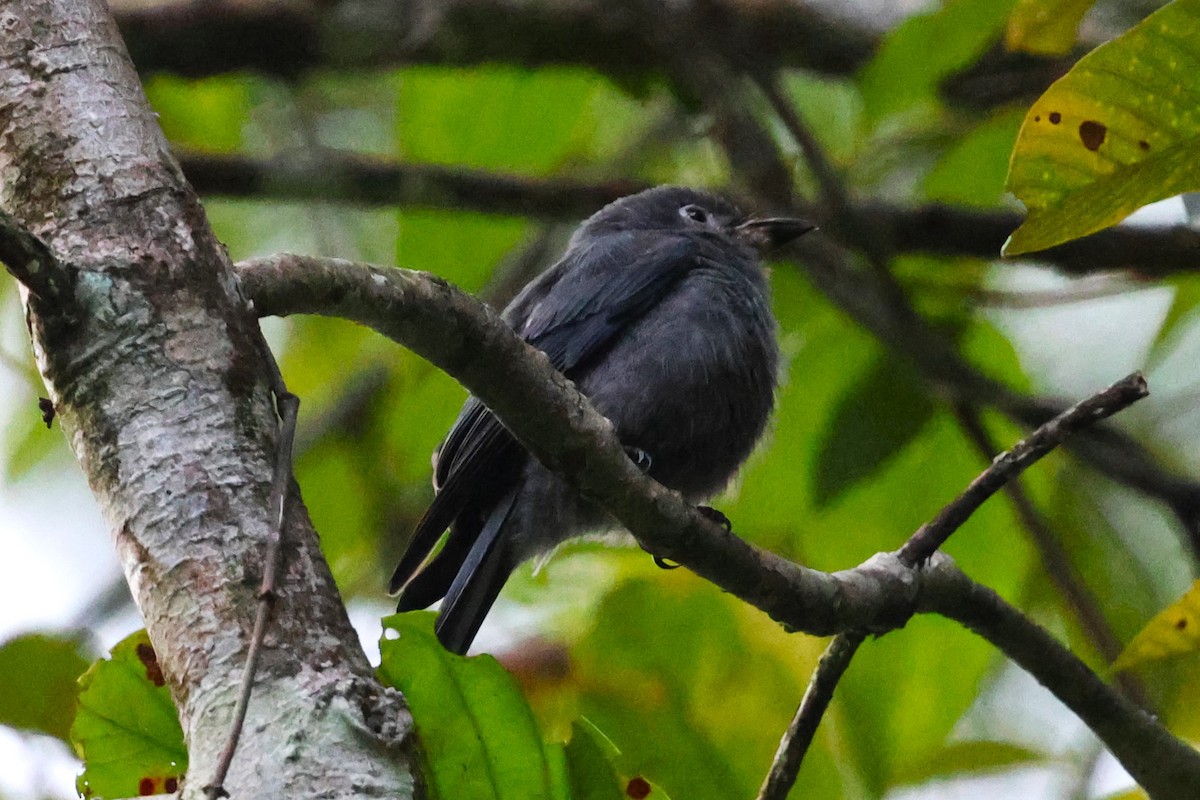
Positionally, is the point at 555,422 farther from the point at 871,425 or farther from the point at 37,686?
the point at 871,425

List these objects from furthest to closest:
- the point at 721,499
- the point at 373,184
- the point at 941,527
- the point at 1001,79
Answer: the point at 1001,79 → the point at 373,184 → the point at 721,499 → the point at 941,527

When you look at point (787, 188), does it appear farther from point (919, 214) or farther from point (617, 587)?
point (617, 587)

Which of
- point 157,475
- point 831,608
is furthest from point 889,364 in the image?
point 157,475

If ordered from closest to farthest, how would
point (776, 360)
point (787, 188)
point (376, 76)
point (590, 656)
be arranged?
point (590, 656), point (776, 360), point (787, 188), point (376, 76)

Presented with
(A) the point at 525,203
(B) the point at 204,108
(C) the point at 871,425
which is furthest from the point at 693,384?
(B) the point at 204,108

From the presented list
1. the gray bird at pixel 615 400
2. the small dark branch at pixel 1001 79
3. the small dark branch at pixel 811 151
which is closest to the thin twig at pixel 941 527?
the gray bird at pixel 615 400

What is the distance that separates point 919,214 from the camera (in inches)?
178

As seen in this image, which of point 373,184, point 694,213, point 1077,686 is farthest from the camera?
point 694,213

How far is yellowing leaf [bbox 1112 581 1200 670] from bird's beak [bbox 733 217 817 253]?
7.02 ft

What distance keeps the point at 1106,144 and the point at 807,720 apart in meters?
1.23

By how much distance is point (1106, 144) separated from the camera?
2.29 metres

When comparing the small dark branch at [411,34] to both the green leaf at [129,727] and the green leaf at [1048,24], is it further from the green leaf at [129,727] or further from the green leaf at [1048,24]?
the green leaf at [129,727]

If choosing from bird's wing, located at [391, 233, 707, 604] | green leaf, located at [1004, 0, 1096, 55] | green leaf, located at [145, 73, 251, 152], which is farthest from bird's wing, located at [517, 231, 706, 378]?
green leaf, located at [145, 73, 251, 152]

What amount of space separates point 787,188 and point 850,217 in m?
0.35
